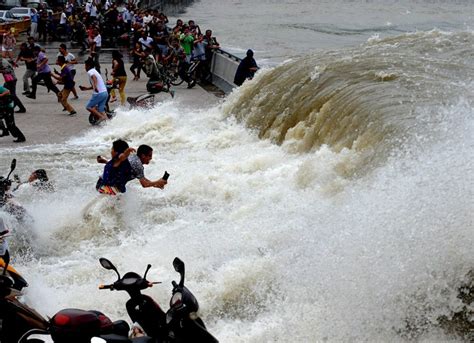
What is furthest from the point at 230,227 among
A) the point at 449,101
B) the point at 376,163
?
the point at 449,101

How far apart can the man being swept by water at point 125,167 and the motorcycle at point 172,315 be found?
4.25 m

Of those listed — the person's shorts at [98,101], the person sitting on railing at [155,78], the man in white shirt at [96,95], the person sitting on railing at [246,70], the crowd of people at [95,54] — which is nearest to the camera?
the man in white shirt at [96,95]

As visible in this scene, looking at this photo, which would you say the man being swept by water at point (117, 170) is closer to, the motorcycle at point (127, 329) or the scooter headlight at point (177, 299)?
the motorcycle at point (127, 329)

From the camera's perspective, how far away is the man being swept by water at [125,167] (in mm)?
8727

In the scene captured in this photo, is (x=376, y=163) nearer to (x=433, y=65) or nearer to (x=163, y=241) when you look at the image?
(x=163, y=241)

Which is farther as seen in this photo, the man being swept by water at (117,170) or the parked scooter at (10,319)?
the man being swept by water at (117,170)

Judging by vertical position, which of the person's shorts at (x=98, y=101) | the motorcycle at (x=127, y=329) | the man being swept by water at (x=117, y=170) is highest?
the motorcycle at (x=127, y=329)

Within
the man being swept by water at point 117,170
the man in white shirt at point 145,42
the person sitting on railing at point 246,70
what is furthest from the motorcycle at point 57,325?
the man in white shirt at point 145,42

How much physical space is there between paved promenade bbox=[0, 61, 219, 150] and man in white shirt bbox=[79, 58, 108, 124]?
41 centimetres

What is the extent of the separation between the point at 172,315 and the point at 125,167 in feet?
16.9

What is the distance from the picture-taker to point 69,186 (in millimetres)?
11688

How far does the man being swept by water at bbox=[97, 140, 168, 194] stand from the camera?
8.73 meters

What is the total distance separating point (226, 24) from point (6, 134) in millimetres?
32178

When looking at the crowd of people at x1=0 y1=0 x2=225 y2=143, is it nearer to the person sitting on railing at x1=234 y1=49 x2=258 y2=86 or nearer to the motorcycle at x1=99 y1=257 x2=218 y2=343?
the person sitting on railing at x1=234 y1=49 x2=258 y2=86
